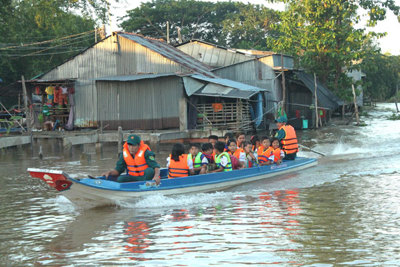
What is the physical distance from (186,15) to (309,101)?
55.5ft

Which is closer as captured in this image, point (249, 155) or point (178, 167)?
point (178, 167)

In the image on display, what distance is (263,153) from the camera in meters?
13.8

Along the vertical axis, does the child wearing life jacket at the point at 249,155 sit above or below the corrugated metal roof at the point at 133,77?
below

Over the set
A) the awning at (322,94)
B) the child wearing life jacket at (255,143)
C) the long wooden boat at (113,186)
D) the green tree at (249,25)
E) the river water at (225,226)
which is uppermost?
the green tree at (249,25)

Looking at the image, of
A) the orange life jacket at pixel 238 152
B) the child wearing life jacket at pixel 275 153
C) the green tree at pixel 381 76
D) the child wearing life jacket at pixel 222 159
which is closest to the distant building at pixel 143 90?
the child wearing life jacket at pixel 275 153

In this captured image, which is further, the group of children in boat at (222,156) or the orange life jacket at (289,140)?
the orange life jacket at (289,140)

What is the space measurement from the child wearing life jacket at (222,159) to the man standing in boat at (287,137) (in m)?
2.65

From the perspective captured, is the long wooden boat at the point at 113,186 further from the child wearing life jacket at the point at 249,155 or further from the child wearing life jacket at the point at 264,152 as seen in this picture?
the child wearing life jacket at the point at 264,152

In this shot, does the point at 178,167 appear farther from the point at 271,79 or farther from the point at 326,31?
the point at 326,31

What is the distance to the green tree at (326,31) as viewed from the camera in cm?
3016

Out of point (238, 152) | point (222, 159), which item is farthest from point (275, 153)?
point (222, 159)

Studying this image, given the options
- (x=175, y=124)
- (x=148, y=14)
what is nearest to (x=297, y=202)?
(x=175, y=124)

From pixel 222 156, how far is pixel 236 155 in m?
0.89

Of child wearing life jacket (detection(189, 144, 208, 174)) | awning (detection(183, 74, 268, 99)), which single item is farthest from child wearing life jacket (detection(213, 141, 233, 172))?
awning (detection(183, 74, 268, 99))
